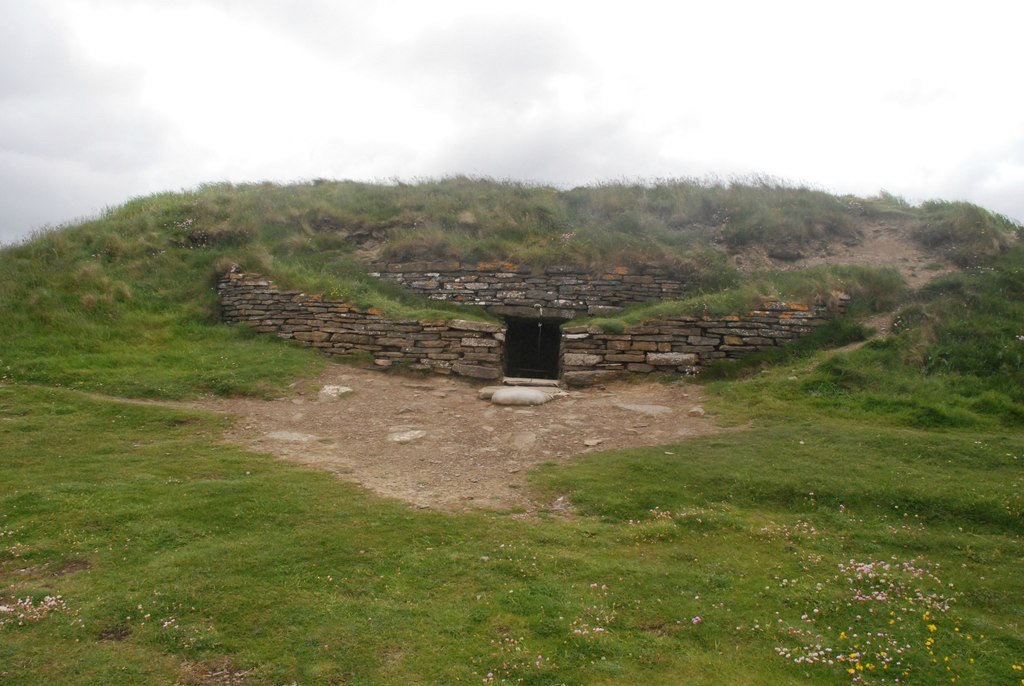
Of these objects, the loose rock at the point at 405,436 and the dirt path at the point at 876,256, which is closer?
the loose rock at the point at 405,436

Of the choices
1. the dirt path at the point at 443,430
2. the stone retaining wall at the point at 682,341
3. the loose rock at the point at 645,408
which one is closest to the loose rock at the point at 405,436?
the dirt path at the point at 443,430

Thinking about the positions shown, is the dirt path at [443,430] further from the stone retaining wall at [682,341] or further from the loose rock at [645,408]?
the stone retaining wall at [682,341]

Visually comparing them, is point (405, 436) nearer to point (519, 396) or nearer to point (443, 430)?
point (443, 430)

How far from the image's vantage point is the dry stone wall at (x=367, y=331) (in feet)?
44.7

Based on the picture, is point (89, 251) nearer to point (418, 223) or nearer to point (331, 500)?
point (418, 223)

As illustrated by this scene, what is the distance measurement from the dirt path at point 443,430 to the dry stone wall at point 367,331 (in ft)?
1.82

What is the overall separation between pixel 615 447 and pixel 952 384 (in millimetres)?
5761

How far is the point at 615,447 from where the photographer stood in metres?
9.85

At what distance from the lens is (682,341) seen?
13375 mm

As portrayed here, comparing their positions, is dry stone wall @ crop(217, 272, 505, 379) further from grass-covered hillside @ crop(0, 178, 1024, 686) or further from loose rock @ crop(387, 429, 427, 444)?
loose rock @ crop(387, 429, 427, 444)

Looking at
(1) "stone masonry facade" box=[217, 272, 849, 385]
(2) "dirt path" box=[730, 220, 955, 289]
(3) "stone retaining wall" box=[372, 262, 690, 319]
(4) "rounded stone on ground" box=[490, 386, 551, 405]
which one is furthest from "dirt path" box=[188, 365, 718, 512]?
(2) "dirt path" box=[730, 220, 955, 289]

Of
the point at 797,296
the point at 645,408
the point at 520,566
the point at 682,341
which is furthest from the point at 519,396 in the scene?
the point at 797,296

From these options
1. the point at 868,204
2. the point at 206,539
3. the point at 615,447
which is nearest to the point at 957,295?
the point at 868,204

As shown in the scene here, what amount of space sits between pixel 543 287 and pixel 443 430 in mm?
5758
